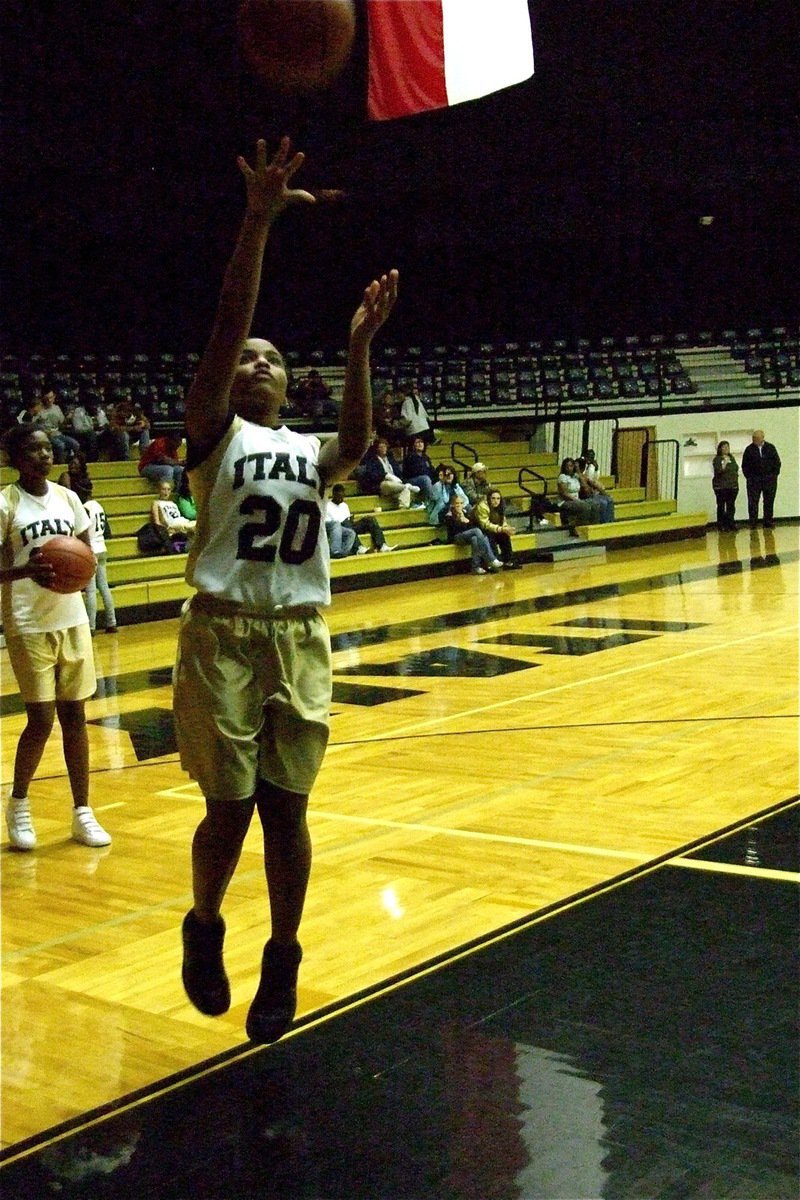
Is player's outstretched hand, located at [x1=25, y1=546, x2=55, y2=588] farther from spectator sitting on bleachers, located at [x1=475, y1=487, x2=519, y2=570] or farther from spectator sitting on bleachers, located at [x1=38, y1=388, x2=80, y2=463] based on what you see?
spectator sitting on bleachers, located at [x1=475, y1=487, x2=519, y2=570]

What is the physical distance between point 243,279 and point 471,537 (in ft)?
40.1

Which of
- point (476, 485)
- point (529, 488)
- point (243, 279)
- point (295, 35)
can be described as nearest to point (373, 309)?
point (243, 279)

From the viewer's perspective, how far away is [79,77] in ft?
50.0

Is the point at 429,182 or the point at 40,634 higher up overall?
the point at 429,182

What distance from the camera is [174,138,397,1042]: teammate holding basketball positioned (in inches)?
107

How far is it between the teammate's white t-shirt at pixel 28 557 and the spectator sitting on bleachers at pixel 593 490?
13123mm

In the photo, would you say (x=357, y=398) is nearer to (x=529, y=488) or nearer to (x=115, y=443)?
(x=115, y=443)

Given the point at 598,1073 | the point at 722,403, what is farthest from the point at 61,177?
the point at 598,1073

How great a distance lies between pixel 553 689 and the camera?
7348 mm

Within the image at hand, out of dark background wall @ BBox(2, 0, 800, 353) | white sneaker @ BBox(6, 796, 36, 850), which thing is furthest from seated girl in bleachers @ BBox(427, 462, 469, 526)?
white sneaker @ BBox(6, 796, 36, 850)

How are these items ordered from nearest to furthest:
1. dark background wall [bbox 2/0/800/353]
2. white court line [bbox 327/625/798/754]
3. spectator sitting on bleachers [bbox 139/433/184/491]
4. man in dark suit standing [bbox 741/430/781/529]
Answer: white court line [bbox 327/625/798/754] → spectator sitting on bleachers [bbox 139/433/184/491] → dark background wall [bbox 2/0/800/353] → man in dark suit standing [bbox 741/430/781/529]

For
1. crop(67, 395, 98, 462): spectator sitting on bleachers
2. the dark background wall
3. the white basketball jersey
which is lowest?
the white basketball jersey

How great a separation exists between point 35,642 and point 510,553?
1086 cm

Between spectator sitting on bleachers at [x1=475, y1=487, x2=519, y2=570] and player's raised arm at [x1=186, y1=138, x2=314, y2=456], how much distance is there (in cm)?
1231
